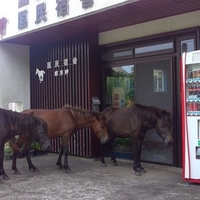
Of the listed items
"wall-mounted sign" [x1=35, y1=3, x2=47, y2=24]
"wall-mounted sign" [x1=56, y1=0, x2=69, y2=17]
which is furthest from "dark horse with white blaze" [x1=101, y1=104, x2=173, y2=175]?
"wall-mounted sign" [x1=35, y1=3, x2=47, y2=24]

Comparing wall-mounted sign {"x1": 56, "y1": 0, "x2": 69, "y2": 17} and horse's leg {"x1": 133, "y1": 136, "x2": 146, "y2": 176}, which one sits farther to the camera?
wall-mounted sign {"x1": 56, "y1": 0, "x2": 69, "y2": 17}

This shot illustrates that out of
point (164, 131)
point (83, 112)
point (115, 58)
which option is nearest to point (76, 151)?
point (83, 112)

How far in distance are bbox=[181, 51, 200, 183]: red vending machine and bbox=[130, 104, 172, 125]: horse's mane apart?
2.52 ft

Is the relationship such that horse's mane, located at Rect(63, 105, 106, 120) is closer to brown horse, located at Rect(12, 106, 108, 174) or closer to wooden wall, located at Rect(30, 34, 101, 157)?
brown horse, located at Rect(12, 106, 108, 174)

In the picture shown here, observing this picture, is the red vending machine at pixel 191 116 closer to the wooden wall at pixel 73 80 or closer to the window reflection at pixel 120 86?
the window reflection at pixel 120 86

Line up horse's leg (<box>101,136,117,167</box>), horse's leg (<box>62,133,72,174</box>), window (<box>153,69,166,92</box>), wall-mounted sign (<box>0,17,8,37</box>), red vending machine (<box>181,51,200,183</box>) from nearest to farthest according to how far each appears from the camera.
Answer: red vending machine (<box>181,51,200,183</box>)
horse's leg (<box>62,133,72,174</box>)
window (<box>153,69,166,92</box>)
horse's leg (<box>101,136,117,167</box>)
wall-mounted sign (<box>0,17,8,37</box>)

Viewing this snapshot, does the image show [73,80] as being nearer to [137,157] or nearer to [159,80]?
[159,80]

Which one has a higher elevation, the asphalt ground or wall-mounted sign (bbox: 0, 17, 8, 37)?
wall-mounted sign (bbox: 0, 17, 8, 37)

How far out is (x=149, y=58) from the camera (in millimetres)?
8164

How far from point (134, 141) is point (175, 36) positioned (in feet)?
8.11

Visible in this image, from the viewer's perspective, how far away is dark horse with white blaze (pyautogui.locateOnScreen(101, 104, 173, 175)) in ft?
22.6

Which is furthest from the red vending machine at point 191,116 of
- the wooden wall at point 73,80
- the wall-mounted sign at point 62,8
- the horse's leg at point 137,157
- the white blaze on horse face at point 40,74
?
the white blaze on horse face at point 40,74

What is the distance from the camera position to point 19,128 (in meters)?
6.76

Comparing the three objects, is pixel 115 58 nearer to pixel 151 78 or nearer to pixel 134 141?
pixel 151 78
